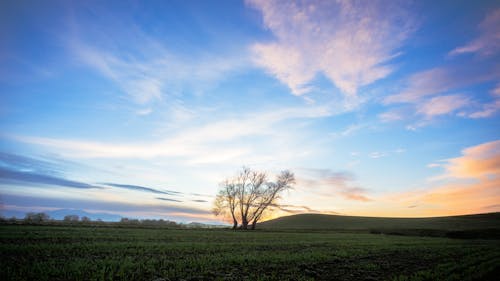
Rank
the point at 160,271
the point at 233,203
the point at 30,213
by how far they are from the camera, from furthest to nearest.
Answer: the point at 233,203
the point at 30,213
the point at 160,271

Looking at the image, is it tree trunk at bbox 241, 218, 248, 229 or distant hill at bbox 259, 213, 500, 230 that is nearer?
tree trunk at bbox 241, 218, 248, 229

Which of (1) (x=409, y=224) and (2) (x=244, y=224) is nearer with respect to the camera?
(2) (x=244, y=224)

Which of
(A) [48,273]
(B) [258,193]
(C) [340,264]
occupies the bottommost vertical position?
(C) [340,264]

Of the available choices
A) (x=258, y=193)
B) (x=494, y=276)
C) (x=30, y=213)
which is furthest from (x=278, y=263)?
(x=30, y=213)

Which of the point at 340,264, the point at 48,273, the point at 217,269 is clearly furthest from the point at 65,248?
the point at 340,264

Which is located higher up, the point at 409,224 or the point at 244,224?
the point at 244,224

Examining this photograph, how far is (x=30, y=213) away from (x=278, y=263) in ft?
250

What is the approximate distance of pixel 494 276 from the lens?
11.3 meters

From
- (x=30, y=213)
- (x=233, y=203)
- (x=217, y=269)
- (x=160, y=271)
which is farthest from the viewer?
(x=233, y=203)

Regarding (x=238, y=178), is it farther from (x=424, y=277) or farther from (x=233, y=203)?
(x=424, y=277)

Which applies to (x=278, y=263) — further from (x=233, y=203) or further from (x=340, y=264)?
(x=233, y=203)

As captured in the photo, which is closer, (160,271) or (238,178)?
(160,271)

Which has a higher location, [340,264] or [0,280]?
[0,280]

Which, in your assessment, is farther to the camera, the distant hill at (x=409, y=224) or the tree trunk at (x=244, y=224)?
the distant hill at (x=409, y=224)
